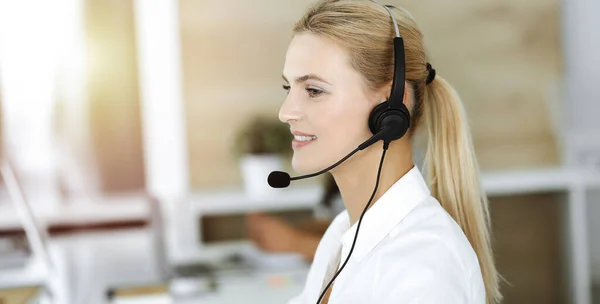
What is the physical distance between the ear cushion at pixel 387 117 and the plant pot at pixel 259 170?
2.13 metres

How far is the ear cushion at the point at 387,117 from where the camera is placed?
3.06 ft

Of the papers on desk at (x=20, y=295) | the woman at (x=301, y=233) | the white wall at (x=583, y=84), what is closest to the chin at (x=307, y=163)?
the papers on desk at (x=20, y=295)

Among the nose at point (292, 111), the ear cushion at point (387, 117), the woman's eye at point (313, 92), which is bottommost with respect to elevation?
the ear cushion at point (387, 117)

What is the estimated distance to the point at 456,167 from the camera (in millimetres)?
1035

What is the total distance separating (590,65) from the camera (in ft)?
A: 12.0

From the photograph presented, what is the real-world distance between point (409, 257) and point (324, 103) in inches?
10.1

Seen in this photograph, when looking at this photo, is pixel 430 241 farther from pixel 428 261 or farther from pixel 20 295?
pixel 20 295

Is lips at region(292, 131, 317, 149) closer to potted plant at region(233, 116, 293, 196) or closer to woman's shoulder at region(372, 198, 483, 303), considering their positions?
woman's shoulder at region(372, 198, 483, 303)

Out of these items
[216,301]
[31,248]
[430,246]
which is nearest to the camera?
[430,246]

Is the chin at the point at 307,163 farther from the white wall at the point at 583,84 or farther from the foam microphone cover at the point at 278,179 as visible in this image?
the white wall at the point at 583,84

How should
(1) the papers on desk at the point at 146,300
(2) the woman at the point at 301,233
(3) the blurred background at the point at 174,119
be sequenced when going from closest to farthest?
1. (1) the papers on desk at the point at 146,300
2. (2) the woman at the point at 301,233
3. (3) the blurred background at the point at 174,119

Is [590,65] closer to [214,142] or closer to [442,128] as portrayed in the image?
[214,142]

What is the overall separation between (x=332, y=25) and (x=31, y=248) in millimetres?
1497

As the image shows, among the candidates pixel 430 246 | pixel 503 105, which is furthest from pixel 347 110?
pixel 503 105
